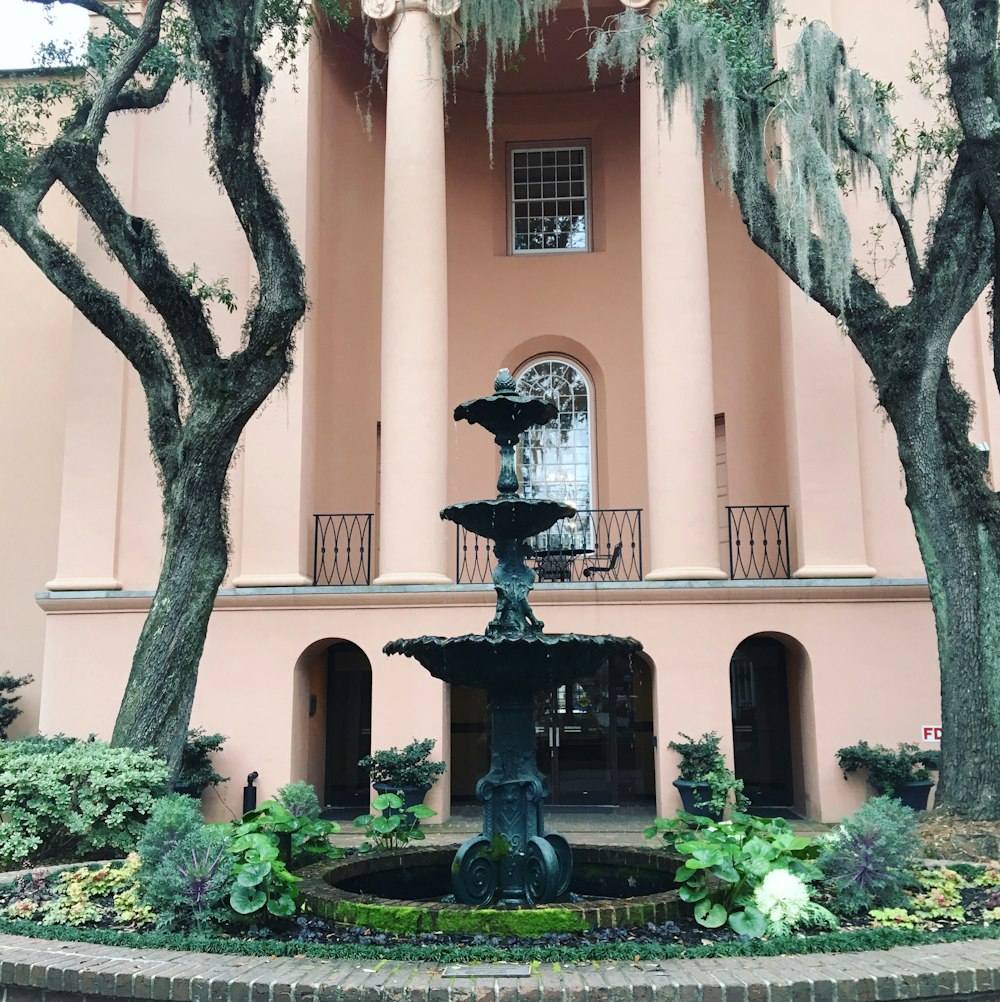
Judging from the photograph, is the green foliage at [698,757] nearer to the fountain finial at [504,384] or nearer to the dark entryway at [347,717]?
the dark entryway at [347,717]

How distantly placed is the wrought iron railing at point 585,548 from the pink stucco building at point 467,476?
0.28 ft

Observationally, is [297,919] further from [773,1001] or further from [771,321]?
[771,321]

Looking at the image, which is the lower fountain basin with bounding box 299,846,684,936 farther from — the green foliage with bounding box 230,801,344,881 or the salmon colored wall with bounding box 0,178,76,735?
the salmon colored wall with bounding box 0,178,76,735

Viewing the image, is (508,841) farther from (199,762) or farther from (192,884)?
(199,762)

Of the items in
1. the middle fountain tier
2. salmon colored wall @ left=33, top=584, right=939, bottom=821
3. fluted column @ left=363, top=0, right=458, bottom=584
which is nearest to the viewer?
the middle fountain tier

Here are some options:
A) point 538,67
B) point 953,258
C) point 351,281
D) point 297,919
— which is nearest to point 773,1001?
point 297,919

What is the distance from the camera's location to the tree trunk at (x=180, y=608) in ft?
30.7

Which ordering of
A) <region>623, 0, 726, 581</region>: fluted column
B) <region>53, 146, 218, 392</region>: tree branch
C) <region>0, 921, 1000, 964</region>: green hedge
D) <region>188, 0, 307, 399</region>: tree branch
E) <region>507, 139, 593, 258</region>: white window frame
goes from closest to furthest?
<region>0, 921, 1000, 964</region>: green hedge, <region>188, 0, 307, 399</region>: tree branch, <region>53, 146, 218, 392</region>: tree branch, <region>623, 0, 726, 581</region>: fluted column, <region>507, 139, 593, 258</region>: white window frame

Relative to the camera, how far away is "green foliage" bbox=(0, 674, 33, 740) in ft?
52.9

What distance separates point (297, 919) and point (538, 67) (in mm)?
15606

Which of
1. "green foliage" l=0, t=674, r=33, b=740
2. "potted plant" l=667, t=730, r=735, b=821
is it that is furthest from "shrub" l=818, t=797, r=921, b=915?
"green foliage" l=0, t=674, r=33, b=740

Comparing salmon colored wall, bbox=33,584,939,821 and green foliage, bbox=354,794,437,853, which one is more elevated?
salmon colored wall, bbox=33,584,939,821

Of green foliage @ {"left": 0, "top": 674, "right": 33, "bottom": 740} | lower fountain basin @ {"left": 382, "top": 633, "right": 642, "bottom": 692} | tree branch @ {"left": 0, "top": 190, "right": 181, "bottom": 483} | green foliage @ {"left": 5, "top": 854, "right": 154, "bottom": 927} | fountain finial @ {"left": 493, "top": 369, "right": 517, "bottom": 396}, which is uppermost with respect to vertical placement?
tree branch @ {"left": 0, "top": 190, "right": 181, "bottom": 483}

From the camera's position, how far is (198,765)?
1325cm
